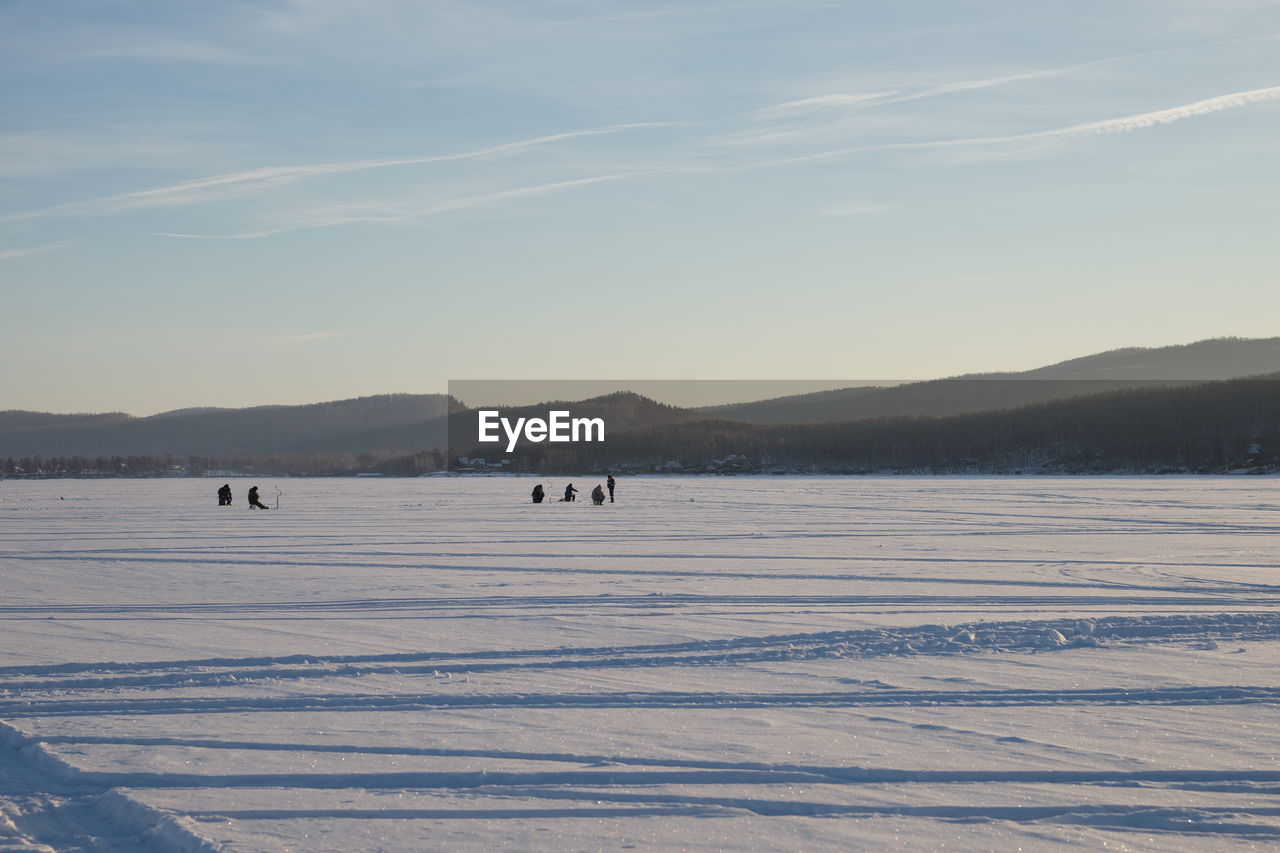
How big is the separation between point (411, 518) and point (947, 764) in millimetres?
20042

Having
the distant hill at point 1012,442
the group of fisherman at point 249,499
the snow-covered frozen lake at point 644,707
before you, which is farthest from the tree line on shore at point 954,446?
the snow-covered frozen lake at point 644,707

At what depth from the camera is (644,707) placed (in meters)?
5.36

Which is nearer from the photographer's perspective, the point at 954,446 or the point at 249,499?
the point at 249,499

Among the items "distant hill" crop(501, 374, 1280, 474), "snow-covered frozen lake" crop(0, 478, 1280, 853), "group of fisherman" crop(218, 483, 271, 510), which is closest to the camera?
"snow-covered frozen lake" crop(0, 478, 1280, 853)

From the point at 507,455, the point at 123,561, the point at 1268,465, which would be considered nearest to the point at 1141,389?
the point at 1268,465

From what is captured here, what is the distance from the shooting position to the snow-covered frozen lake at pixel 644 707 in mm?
3754

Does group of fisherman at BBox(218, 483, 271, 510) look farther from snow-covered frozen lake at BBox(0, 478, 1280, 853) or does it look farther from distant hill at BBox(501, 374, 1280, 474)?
distant hill at BBox(501, 374, 1280, 474)

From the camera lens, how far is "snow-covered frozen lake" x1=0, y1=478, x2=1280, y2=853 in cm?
375

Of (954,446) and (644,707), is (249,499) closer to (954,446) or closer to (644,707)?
(644,707)

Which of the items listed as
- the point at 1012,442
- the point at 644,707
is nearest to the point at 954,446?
the point at 1012,442

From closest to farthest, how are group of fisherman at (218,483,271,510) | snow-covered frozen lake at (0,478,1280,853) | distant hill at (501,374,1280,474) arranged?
snow-covered frozen lake at (0,478,1280,853)
group of fisherman at (218,483,271,510)
distant hill at (501,374,1280,474)

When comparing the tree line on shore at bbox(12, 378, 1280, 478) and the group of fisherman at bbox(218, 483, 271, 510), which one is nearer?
the group of fisherman at bbox(218, 483, 271, 510)

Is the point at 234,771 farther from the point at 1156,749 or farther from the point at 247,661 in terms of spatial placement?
the point at 1156,749

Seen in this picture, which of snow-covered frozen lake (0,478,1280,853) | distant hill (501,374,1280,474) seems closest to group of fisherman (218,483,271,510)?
snow-covered frozen lake (0,478,1280,853)
